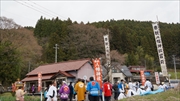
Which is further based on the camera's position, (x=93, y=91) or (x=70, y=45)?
(x=70, y=45)

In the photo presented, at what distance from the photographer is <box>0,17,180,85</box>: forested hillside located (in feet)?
90.3

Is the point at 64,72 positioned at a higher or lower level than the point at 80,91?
higher

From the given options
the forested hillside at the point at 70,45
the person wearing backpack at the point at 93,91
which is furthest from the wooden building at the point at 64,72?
the person wearing backpack at the point at 93,91

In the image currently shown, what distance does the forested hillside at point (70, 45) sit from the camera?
27.5 m

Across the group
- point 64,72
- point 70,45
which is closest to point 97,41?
point 70,45

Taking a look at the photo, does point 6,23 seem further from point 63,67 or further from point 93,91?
point 93,91

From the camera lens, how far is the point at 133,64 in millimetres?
55781

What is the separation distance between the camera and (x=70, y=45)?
158 ft

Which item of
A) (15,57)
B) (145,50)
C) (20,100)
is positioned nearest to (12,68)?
(15,57)

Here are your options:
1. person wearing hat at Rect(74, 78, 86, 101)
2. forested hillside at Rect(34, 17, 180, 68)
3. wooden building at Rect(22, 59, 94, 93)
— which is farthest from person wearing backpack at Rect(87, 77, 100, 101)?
forested hillside at Rect(34, 17, 180, 68)

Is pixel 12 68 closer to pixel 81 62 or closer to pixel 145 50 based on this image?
pixel 81 62

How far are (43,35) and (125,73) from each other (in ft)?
83.3

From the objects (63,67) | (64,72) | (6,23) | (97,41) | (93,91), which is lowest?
(93,91)

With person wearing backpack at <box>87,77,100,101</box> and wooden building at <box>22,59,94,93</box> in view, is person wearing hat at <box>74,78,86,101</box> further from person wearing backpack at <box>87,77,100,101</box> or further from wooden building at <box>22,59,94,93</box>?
wooden building at <box>22,59,94,93</box>
